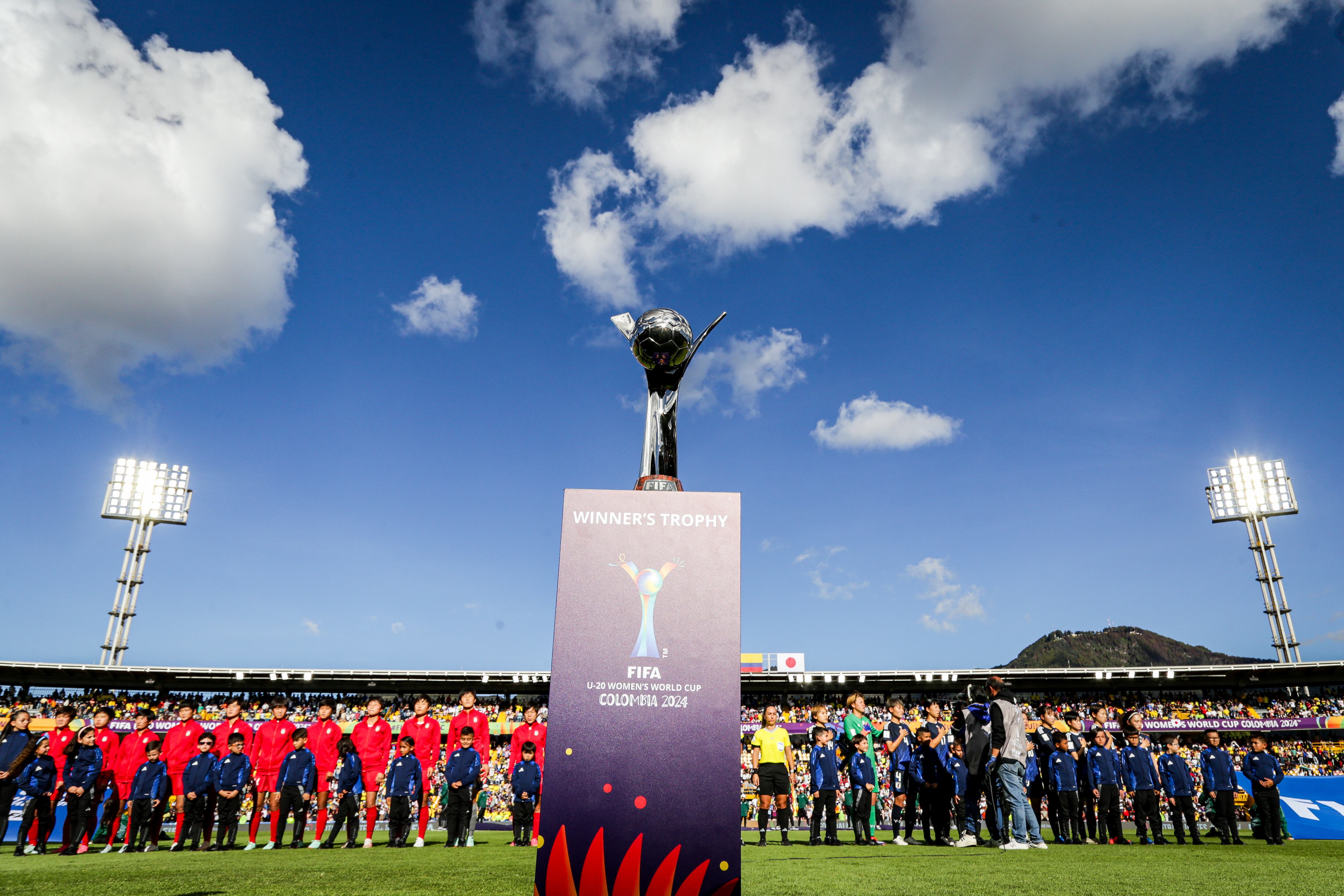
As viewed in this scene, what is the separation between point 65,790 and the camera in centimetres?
1034

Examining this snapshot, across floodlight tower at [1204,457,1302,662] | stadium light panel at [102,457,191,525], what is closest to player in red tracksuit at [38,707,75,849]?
stadium light panel at [102,457,191,525]

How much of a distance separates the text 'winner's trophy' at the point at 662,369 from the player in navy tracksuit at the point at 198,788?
26.4 ft

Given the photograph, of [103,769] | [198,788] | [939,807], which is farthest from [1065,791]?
[103,769]

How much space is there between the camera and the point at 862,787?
10008 mm

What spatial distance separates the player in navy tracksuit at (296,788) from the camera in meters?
10.1

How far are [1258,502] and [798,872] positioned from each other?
4290 cm

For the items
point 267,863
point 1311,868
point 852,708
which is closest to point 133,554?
point 267,863

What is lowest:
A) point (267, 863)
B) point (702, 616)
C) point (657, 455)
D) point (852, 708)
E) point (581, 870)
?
point (267, 863)

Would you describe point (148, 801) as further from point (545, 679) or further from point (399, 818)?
point (545, 679)

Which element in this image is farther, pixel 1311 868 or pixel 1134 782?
pixel 1134 782

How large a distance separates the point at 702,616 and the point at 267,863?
6.57 m

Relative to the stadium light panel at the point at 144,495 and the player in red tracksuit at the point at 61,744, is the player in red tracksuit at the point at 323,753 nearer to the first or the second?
the player in red tracksuit at the point at 61,744

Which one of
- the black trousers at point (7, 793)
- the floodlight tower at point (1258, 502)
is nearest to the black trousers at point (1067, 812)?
the black trousers at point (7, 793)

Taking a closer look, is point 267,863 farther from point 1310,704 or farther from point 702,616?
point 1310,704
